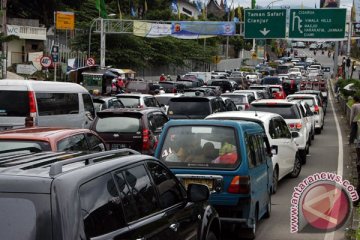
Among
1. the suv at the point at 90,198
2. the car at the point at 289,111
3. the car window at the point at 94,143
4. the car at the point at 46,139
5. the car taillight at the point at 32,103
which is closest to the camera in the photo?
the suv at the point at 90,198

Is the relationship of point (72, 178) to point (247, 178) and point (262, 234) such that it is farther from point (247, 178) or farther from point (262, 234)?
point (262, 234)

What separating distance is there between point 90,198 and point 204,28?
42.0m

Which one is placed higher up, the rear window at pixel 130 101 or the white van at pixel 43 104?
the white van at pixel 43 104

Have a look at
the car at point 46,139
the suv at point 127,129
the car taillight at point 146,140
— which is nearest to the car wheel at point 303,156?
the suv at point 127,129

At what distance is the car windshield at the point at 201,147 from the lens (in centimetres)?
845

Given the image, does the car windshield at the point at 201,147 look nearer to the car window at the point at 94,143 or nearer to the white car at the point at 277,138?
the car window at the point at 94,143

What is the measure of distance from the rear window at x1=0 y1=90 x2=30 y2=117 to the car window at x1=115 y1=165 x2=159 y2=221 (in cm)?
1053

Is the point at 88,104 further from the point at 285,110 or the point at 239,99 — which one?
the point at 239,99

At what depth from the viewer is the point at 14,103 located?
14.9 metres

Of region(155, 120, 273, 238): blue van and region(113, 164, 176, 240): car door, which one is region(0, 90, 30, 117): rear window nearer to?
region(155, 120, 273, 238): blue van

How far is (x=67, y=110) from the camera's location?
16859 millimetres

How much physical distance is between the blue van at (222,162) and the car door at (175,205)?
2174 mm

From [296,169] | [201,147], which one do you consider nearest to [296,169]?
[296,169]

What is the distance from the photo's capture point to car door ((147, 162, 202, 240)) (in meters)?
5.27
